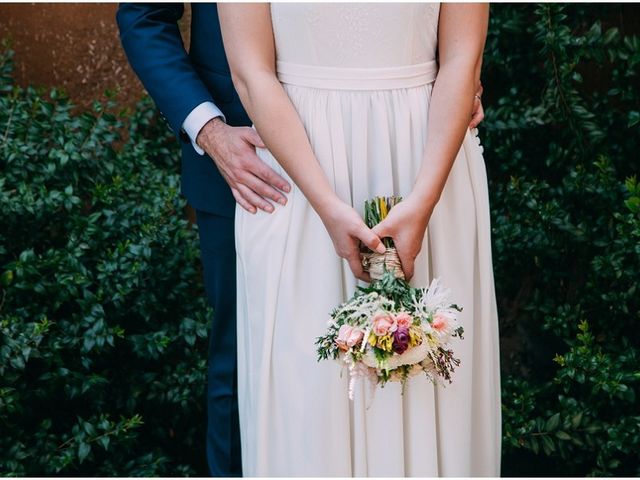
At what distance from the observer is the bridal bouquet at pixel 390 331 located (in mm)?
1814

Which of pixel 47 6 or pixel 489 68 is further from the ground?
pixel 47 6

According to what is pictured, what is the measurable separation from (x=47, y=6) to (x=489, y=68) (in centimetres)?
171

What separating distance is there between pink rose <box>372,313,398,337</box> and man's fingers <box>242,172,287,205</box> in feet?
1.49

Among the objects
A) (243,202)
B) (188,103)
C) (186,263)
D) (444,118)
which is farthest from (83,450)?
(444,118)

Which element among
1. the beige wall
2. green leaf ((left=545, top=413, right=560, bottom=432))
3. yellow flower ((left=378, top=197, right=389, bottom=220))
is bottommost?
green leaf ((left=545, top=413, right=560, bottom=432))

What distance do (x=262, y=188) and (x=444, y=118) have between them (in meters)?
0.46

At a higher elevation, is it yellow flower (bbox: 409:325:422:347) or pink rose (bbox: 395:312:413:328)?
pink rose (bbox: 395:312:413:328)

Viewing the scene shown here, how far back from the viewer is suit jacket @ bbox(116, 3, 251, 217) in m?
2.30

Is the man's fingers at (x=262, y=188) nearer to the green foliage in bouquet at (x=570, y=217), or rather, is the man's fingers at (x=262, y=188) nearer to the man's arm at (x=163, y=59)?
the man's arm at (x=163, y=59)

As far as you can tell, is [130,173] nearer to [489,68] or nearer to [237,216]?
[237,216]

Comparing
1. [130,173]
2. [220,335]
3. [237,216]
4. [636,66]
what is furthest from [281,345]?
[636,66]

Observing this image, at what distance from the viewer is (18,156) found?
300 centimetres

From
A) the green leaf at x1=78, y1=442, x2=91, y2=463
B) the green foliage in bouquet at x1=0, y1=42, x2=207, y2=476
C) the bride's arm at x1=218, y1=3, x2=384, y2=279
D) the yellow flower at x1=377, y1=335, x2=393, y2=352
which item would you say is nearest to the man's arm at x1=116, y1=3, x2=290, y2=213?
the bride's arm at x1=218, y1=3, x2=384, y2=279

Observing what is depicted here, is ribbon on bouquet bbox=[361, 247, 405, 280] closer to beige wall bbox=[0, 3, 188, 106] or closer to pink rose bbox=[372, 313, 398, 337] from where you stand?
pink rose bbox=[372, 313, 398, 337]
